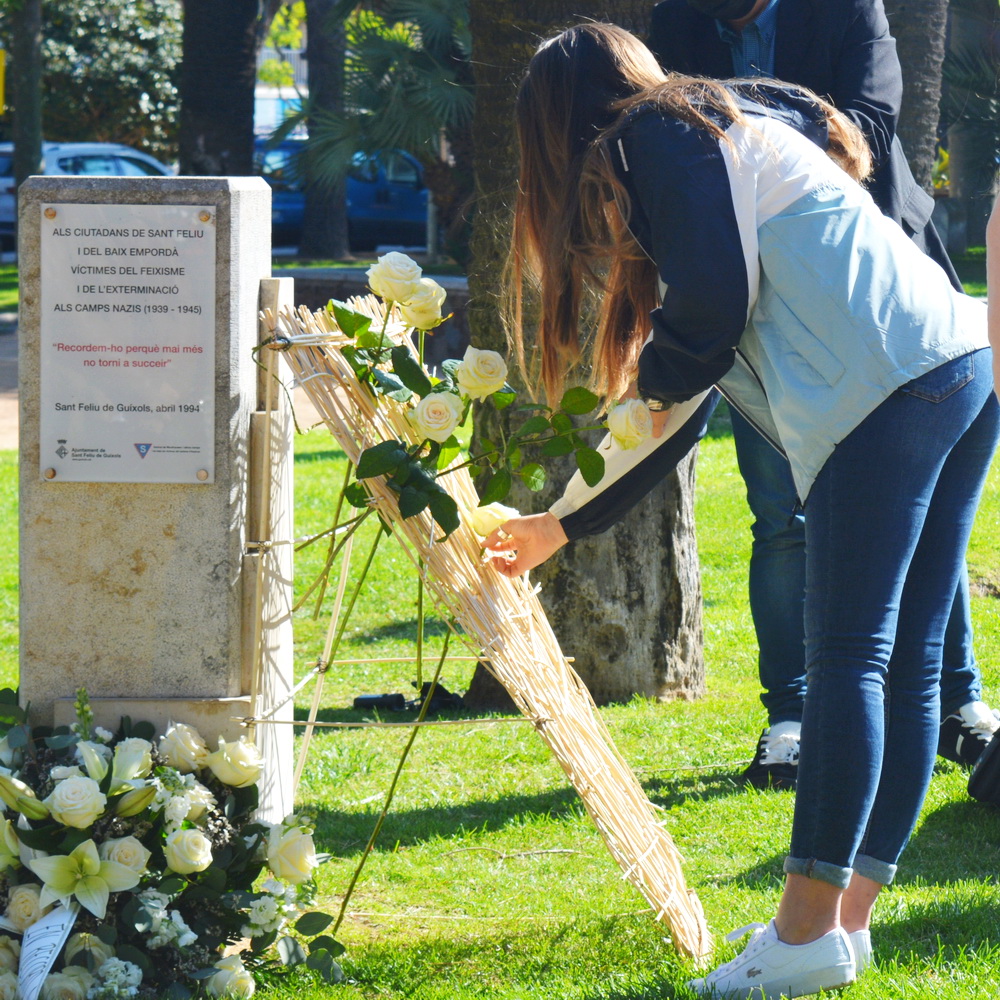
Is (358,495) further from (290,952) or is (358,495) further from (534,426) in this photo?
(290,952)

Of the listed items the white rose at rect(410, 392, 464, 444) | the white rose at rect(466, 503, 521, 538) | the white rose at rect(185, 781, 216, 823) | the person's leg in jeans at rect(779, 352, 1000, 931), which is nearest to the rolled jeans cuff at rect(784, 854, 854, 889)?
the person's leg in jeans at rect(779, 352, 1000, 931)

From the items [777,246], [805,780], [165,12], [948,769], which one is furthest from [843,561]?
[165,12]

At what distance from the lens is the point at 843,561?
2.16m

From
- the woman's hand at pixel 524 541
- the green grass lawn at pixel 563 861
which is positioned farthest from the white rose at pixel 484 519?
the green grass lawn at pixel 563 861

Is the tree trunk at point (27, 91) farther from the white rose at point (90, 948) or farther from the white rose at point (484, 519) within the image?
the white rose at point (90, 948)

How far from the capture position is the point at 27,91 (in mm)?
17938

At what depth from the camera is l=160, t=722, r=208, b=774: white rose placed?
8.08 feet

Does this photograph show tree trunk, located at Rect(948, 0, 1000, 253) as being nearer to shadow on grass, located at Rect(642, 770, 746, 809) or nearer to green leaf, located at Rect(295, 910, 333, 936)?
shadow on grass, located at Rect(642, 770, 746, 809)

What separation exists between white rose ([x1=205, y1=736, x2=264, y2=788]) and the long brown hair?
2.86ft

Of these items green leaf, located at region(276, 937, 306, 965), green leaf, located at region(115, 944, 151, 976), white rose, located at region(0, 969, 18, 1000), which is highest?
green leaf, located at region(115, 944, 151, 976)

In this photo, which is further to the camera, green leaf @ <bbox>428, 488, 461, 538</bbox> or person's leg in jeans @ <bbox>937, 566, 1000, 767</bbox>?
person's leg in jeans @ <bbox>937, 566, 1000, 767</bbox>

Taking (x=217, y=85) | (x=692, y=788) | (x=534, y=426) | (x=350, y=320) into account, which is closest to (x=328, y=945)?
(x=534, y=426)

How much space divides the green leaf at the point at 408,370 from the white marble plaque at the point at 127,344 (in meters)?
0.35

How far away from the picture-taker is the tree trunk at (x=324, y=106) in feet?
62.8
